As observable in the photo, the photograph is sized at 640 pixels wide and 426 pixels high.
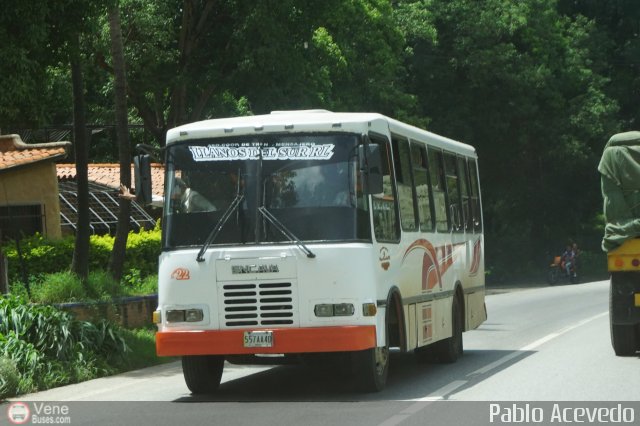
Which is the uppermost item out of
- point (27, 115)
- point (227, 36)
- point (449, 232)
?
point (227, 36)

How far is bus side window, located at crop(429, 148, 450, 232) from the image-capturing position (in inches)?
651

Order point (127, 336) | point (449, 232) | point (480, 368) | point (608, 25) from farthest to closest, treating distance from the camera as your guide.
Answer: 1. point (608, 25)
2. point (127, 336)
3. point (449, 232)
4. point (480, 368)

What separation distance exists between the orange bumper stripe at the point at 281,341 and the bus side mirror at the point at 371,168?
140 cm

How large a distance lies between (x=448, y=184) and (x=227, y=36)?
16076 millimetres

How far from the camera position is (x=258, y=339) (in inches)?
504

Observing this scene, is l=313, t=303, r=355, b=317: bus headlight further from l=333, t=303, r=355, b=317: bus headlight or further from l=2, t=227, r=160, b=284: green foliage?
l=2, t=227, r=160, b=284: green foliage

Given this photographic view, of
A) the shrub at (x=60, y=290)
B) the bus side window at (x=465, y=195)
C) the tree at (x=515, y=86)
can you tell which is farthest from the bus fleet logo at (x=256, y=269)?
the tree at (x=515, y=86)

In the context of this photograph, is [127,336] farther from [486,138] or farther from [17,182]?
[486,138]

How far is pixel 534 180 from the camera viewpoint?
56.8m

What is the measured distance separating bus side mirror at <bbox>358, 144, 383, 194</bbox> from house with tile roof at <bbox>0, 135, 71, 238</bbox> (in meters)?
17.8

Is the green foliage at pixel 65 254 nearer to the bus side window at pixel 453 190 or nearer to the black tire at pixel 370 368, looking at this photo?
the bus side window at pixel 453 190

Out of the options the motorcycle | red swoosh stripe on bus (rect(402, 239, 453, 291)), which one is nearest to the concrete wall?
red swoosh stripe on bus (rect(402, 239, 453, 291))

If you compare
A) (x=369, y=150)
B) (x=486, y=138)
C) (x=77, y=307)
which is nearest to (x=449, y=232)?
(x=369, y=150)

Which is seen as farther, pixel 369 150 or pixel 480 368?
pixel 480 368
